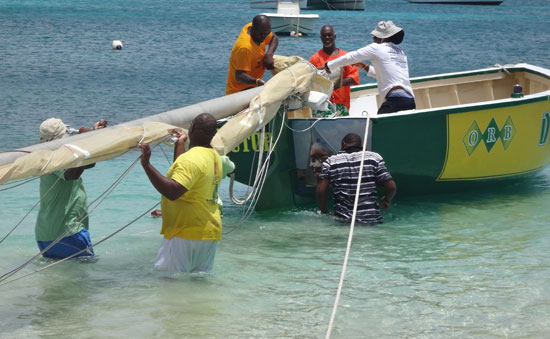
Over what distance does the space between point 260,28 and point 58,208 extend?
348cm

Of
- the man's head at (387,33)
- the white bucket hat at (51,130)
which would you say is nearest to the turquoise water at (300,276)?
the white bucket hat at (51,130)

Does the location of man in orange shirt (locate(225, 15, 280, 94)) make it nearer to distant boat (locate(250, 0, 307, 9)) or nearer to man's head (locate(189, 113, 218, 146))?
man's head (locate(189, 113, 218, 146))

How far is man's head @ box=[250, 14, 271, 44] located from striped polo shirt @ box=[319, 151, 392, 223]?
1.67m

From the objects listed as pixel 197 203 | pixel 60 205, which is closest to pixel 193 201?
pixel 197 203

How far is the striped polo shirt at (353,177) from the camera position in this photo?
8773mm

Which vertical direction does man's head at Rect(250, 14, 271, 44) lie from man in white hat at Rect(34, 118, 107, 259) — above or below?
above

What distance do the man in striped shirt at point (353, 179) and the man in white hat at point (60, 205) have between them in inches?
106

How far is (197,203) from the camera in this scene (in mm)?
6512

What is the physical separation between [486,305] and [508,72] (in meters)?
7.05

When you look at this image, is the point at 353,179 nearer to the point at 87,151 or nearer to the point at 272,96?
the point at 272,96

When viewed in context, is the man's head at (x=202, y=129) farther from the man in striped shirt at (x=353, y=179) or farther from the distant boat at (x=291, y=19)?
the distant boat at (x=291, y=19)

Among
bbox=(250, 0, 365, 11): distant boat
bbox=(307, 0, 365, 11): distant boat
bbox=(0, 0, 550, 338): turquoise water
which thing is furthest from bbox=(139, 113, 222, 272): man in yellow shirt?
bbox=(307, 0, 365, 11): distant boat

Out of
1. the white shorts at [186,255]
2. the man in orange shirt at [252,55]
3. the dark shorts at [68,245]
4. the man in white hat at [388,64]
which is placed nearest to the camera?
the white shorts at [186,255]

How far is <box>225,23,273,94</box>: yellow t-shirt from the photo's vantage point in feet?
31.4
